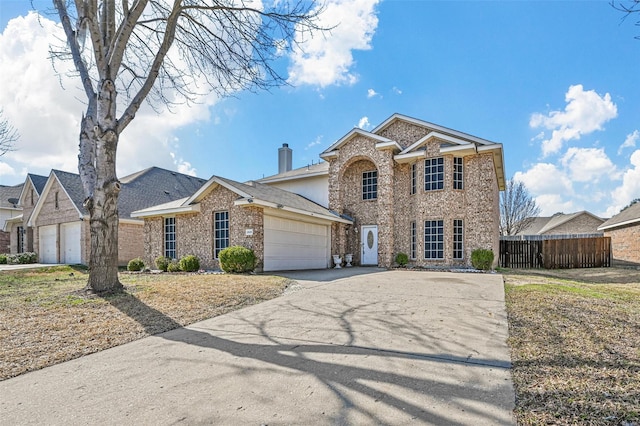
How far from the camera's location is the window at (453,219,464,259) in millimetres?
16141

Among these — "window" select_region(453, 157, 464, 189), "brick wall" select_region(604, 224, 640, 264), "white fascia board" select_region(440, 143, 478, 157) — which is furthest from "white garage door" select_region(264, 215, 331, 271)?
"brick wall" select_region(604, 224, 640, 264)

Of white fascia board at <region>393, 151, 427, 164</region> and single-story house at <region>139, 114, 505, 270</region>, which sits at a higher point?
white fascia board at <region>393, 151, 427, 164</region>

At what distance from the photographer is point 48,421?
9.22ft

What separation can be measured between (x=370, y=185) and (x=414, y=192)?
2.46m

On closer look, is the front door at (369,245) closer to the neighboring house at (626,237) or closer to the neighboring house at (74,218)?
the neighboring house at (74,218)

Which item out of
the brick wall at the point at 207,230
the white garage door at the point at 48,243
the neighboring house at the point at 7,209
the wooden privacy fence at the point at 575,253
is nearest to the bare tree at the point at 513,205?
the wooden privacy fence at the point at 575,253

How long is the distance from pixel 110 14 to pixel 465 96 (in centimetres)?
1275

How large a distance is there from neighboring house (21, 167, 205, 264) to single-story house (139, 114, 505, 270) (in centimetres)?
380

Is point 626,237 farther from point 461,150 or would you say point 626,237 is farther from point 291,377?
point 291,377

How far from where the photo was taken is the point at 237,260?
12.8 meters

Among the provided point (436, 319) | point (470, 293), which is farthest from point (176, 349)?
point (470, 293)

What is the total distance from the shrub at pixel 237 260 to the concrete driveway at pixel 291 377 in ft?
22.0

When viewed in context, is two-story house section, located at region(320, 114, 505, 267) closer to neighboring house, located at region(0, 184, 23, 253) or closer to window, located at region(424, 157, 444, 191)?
window, located at region(424, 157, 444, 191)

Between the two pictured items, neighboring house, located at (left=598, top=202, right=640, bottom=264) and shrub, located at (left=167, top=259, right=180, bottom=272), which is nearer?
shrub, located at (left=167, top=259, right=180, bottom=272)
